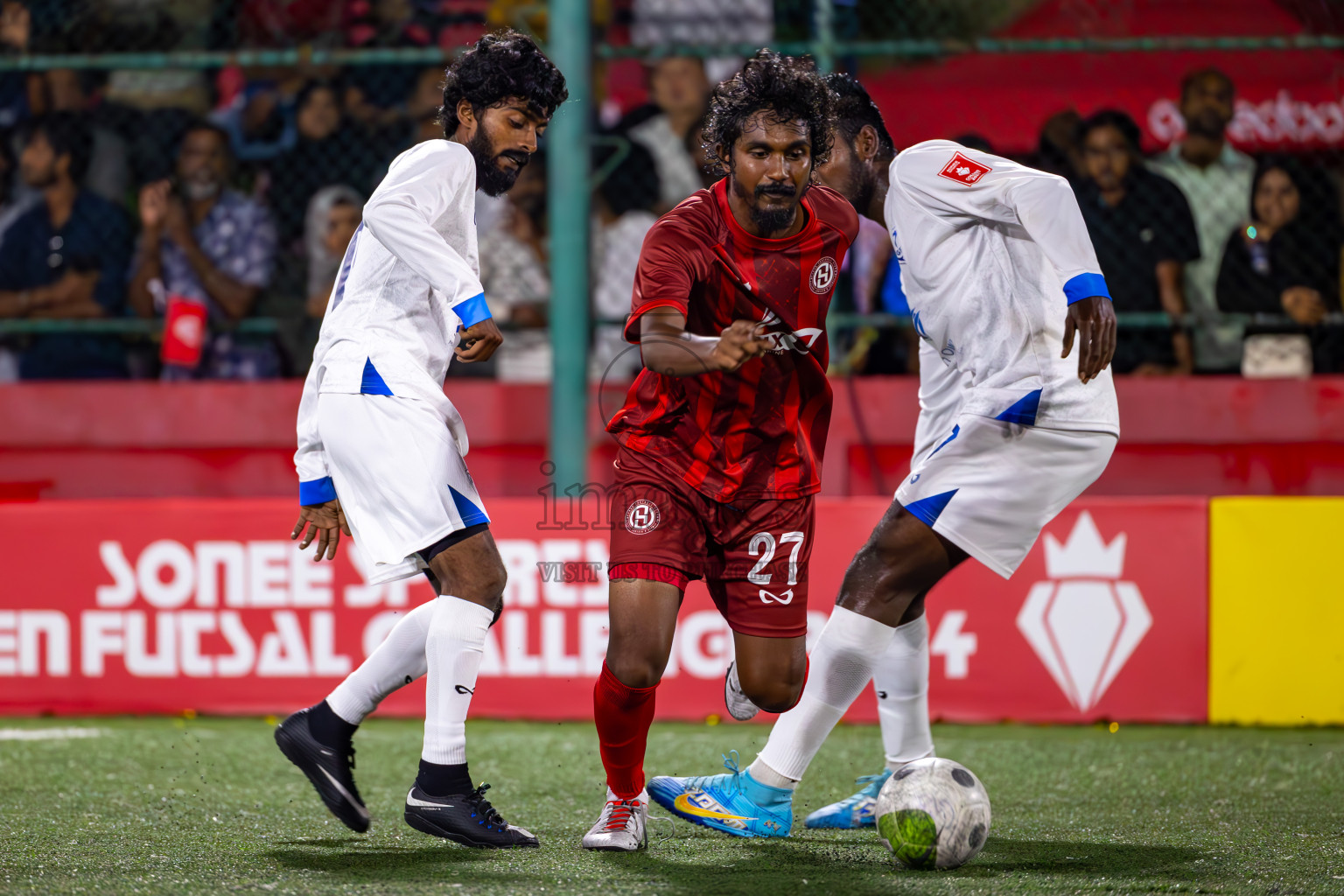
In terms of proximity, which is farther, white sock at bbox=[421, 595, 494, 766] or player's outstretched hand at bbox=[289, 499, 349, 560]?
player's outstretched hand at bbox=[289, 499, 349, 560]

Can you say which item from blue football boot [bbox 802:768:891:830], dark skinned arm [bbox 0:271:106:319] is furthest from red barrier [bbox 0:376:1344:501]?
blue football boot [bbox 802:768:891:830]

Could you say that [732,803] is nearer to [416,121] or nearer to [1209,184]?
[1209,184]

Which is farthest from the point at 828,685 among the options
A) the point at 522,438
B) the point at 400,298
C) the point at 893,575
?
the point at 522,438

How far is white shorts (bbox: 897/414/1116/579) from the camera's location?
12.0 ft

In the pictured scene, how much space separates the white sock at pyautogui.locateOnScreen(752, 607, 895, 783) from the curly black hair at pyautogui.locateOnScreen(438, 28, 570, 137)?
1461 millimetres

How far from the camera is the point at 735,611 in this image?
3.57 meters

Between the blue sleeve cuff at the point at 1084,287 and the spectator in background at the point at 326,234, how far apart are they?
157 inches

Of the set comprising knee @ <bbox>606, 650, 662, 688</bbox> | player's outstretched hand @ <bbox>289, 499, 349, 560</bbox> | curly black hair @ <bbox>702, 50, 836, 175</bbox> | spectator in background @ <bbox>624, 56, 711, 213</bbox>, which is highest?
spectator in background @ <bbox>624, 56, 711, 213</bbox>

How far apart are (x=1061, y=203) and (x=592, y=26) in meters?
3.12

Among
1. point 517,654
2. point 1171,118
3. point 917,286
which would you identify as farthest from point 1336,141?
point 517,654

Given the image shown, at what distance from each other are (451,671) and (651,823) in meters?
0.80

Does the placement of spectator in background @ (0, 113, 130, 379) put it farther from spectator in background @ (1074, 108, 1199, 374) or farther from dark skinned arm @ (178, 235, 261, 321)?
spectator in background @ (1074, 108, 1199, 374)

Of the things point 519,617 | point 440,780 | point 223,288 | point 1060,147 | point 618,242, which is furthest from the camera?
point 223,288

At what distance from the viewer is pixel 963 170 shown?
3.63m
